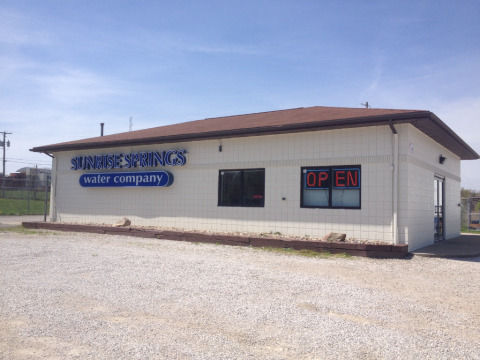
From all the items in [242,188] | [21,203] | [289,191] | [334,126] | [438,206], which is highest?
[334,126]

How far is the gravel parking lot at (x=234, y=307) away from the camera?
4629 millimetres

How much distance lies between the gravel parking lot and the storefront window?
157 inches

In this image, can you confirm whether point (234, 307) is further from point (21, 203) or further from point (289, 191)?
point (21, 203)

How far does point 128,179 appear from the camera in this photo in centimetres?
1716

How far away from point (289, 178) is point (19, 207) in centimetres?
2443


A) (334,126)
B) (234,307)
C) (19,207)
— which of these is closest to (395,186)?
(334,126)

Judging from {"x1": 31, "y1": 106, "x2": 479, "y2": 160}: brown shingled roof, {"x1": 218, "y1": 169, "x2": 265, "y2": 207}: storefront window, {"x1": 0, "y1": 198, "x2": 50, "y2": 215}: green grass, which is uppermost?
{"x1": 31, "y1": 106, "x2": 479, "y2": 160}: brown shingled roof

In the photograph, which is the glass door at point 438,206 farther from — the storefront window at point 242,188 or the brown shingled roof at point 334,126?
the storefront window at point 242,188

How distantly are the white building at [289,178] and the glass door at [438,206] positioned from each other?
4 centimetres

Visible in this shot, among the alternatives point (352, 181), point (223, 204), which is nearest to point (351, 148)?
point (352, 181)

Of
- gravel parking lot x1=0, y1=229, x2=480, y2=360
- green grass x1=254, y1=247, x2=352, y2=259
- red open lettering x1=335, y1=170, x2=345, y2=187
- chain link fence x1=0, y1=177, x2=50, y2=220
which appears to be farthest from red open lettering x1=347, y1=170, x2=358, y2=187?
chain link fence x1=0, y1=177, x2=50, y2=220

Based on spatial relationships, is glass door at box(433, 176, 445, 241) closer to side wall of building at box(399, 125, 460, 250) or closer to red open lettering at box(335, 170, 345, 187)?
side wall of building at box(399, 125, 460, 250)

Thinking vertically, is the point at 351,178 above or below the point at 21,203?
above

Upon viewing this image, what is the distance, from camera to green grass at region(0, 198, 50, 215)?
28125mm
